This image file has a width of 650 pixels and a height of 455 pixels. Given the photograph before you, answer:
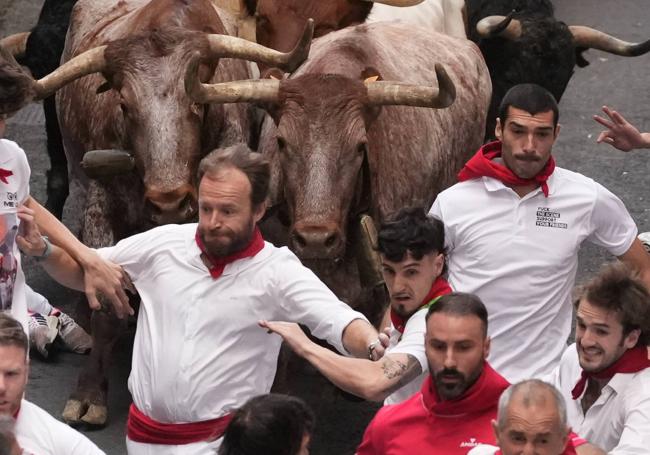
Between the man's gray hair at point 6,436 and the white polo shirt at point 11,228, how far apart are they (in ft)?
6.23

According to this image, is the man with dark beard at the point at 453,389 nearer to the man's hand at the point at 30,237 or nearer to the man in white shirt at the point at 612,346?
the man in white shirt at the point at 612,346

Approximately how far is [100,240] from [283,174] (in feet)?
4.59

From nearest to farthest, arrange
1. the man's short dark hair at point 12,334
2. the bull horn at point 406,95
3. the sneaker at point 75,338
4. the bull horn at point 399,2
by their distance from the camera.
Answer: the man's short dark hair at point 12,334 → the bull horn at point 406,95 → the sneaker at point 75,338 → the bull horn at point 399,2

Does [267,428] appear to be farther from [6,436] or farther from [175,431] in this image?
[175,431]

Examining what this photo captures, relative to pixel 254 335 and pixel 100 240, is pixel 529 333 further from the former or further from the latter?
pixel 100 240

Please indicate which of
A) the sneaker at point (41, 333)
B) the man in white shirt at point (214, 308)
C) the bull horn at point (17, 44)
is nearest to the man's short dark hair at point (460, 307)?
the man in white shirt at point (214, 308)

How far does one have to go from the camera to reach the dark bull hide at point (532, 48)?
44.9ft

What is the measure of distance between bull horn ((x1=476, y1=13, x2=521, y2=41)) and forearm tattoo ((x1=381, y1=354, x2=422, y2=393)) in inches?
264

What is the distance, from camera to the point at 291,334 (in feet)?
23.2

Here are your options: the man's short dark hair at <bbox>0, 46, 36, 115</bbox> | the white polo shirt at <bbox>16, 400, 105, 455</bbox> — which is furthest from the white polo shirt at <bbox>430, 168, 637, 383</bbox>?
the white polo shirt at <bbox>16, 400, 105, 455</bbox>

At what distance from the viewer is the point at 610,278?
7270 millimetres

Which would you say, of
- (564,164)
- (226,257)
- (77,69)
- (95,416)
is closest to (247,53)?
(77,69)

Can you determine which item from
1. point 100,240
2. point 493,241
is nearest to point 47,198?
point 100,240

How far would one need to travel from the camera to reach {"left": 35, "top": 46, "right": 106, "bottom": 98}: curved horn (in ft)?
34.1
